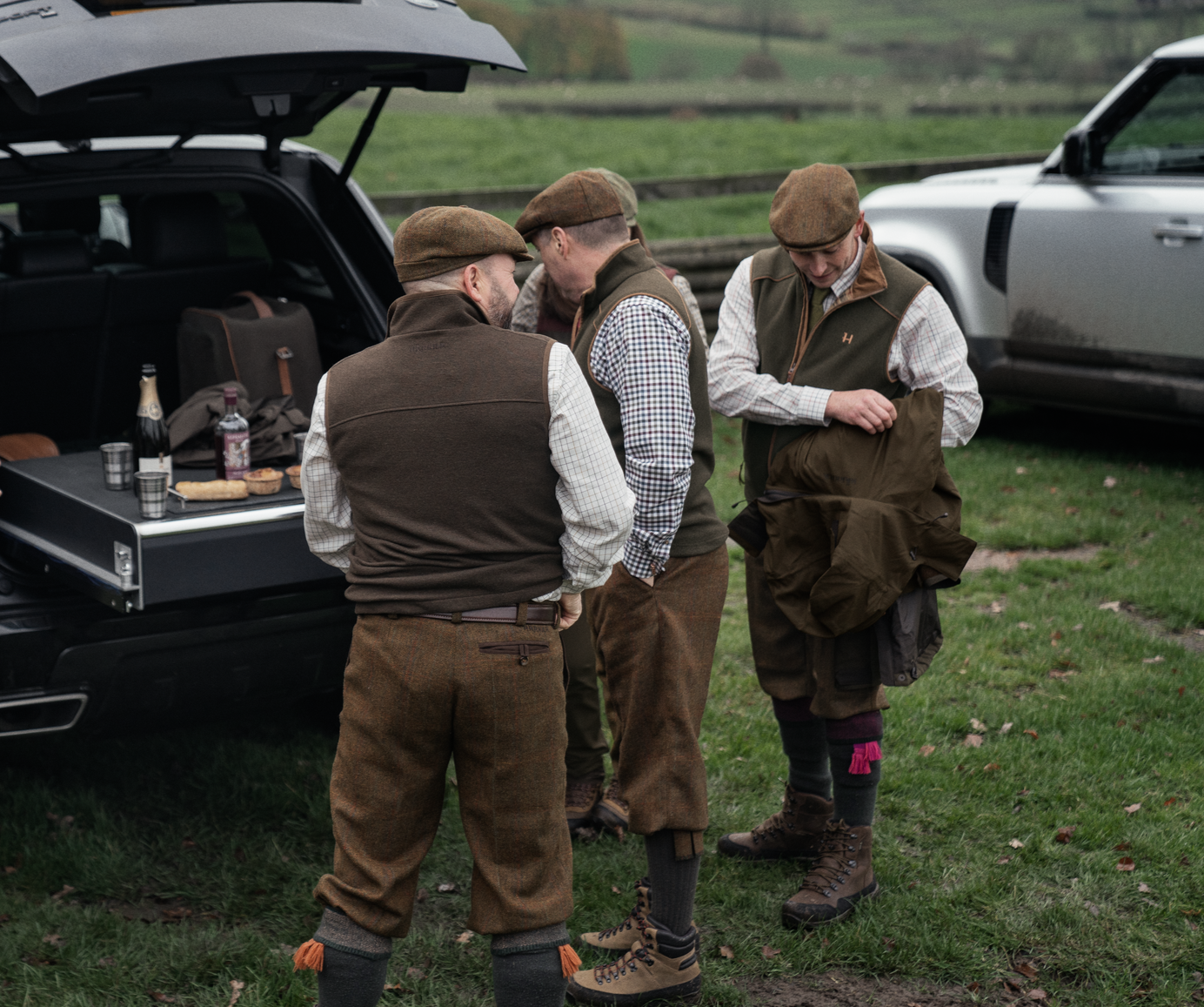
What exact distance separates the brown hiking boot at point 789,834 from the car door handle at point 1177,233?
4.04 m

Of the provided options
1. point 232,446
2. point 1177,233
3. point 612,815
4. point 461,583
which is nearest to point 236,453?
point 232,446

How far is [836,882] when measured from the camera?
375 centimetres

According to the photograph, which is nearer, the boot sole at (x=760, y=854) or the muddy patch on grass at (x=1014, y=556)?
the boot sole at (x=760, y=854)

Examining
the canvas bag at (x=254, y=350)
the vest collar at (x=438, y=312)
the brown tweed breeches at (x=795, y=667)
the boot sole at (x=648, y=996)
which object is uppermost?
the vest collar at (x=438, y=312)

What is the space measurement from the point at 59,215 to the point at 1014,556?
4.32m

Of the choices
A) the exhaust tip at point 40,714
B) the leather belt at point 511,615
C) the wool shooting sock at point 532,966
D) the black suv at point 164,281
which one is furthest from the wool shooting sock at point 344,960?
the exhaust tip at point 40,714

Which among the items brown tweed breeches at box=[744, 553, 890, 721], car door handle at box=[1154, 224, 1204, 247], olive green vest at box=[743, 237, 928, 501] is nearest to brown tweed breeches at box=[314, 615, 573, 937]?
brown tweed breeches at box=[744, 553, 890, 721]

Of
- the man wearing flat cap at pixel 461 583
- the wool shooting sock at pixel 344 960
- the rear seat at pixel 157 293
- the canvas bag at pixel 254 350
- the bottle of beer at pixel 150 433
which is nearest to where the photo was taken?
the man wearing flat cap at pixel 461 583

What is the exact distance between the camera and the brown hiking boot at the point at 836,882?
12.1ft

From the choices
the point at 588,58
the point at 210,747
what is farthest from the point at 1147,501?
the point at 588,58

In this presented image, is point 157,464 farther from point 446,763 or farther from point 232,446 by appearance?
point 446,763

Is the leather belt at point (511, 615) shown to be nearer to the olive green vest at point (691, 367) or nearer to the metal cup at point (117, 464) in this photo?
the olive green vest at point (691, 367)

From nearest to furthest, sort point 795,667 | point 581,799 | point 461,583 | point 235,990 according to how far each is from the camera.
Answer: point 461,583, point 235,990, point 795,667, point 581,799

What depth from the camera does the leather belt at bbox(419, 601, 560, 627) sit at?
2.76m
